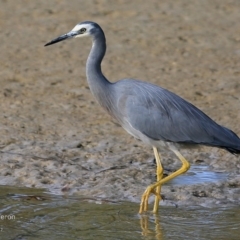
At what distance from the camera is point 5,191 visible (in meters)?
7.10

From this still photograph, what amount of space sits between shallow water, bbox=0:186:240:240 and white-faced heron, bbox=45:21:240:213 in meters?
0.41

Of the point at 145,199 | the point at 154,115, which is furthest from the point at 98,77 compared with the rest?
the point at 145,199

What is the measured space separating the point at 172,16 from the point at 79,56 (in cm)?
199

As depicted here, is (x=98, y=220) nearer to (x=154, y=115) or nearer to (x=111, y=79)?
(x=154, y=115)

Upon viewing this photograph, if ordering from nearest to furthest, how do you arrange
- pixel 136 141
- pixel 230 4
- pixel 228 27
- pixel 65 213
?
pixel 65 213 < pixel 136 141 < pixel 228 27 < pixel 230 4

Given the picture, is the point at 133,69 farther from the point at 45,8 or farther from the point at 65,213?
the point at 65,213

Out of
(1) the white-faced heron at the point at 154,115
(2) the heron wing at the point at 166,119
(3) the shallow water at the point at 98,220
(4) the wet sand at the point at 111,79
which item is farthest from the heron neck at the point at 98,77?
(3) the shallow water at the point at 98,220

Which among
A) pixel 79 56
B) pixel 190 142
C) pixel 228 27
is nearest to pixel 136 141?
pixel 190 142

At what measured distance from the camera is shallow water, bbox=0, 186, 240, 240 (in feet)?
20.1

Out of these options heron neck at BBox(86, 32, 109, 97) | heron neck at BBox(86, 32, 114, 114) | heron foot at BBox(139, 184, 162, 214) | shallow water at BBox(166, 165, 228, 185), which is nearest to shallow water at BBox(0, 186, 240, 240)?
heron foot at BBox(139, 184, 162, 214)

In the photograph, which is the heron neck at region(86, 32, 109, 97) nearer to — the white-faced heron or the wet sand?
the white-faced heron

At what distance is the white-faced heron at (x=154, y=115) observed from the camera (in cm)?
696

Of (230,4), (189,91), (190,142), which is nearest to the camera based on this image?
(190,142)

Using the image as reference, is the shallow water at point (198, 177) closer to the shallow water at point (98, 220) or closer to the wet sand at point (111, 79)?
the wet sand at point (111, 79)
